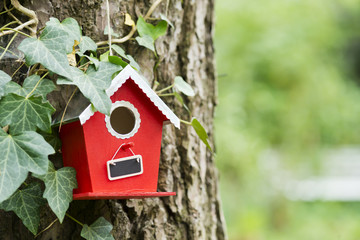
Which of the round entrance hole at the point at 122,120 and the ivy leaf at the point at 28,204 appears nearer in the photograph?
the ivy leaf at the point at 28,204

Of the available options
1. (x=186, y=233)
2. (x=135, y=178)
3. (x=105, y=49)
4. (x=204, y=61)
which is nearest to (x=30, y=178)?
(x=135, y=178)

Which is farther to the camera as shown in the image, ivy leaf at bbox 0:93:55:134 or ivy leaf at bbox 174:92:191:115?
ivy leaf at bbox 174:92:191:115

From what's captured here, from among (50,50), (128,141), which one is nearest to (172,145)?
(128,141)

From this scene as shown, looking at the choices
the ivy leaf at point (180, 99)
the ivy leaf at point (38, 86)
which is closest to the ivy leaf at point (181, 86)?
the ivy leaf at point (180, 99)

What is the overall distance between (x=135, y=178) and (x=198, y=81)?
17.9 inches

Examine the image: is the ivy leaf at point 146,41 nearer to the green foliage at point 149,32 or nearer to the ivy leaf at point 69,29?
the green foliage at point 149,32

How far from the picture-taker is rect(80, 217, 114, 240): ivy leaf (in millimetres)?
1043

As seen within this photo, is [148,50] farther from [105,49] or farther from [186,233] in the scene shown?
[186,233]

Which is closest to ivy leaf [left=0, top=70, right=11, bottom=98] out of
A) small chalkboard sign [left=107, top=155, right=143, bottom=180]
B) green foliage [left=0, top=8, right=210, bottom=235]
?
green foliage [left=0, top=8, right=210, bottom=235]

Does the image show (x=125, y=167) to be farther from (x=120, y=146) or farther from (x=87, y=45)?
(x=87, y=45)

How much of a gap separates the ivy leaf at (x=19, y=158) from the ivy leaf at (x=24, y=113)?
1.5 inches

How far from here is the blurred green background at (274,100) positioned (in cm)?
479

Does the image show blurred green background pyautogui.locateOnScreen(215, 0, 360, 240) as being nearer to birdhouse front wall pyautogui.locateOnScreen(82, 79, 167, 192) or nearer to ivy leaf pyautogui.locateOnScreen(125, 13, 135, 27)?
ivy leaf pyautogui.locateOnScreen(125, 13, 135, 27)

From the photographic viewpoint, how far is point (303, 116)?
5191 millimetres
